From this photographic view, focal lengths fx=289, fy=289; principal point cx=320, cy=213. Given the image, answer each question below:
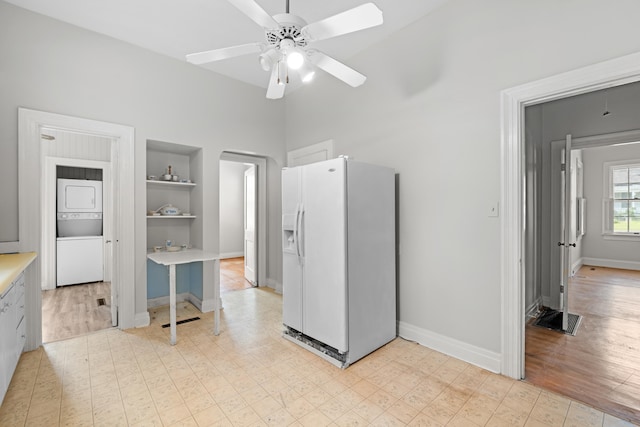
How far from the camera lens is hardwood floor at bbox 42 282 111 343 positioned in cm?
310

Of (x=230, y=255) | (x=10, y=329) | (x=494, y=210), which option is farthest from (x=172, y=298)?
(x=230, y=255)

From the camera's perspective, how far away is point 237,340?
2.92 meters

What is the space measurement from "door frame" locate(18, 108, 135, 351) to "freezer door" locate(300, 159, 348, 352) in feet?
6.58

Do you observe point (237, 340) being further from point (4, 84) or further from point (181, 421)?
point (4, 84)

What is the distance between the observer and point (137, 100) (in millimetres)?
3254

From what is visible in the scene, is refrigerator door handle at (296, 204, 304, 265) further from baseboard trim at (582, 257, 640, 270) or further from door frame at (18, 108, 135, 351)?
baseboard trim at (582, 257, 640, 270)

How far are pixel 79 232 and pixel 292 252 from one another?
4.30 meters

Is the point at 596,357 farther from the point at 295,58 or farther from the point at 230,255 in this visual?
the point at 230,255

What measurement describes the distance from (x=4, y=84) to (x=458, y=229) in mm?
4230

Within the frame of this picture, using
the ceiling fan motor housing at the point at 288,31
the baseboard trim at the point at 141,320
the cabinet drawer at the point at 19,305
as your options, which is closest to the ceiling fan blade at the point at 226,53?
the ceiling fan motor housing at the point at 288,31

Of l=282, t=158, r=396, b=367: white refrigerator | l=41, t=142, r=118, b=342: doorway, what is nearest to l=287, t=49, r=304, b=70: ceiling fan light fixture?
l=282, t=158, r=396, b=367: white refrigerator

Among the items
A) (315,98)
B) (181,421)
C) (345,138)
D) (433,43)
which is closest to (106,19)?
(315,98)

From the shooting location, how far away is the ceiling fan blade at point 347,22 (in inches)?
58.2

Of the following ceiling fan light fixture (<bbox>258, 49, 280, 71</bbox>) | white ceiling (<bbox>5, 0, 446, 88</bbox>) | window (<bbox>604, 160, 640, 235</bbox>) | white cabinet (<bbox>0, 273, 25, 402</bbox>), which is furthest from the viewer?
window (<bbox>604, 160, 640, 235</bbox>)
